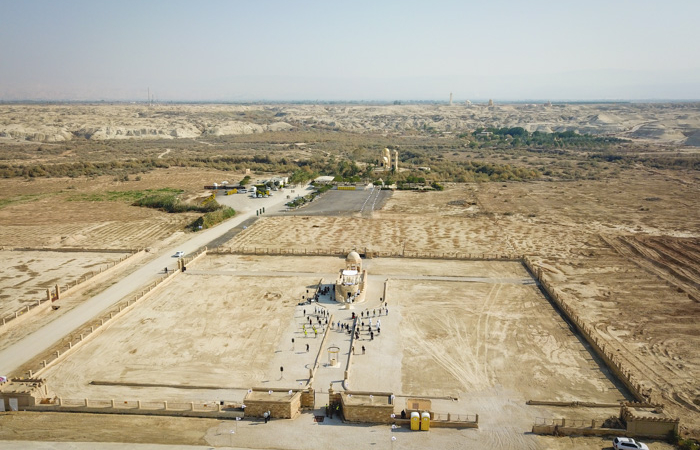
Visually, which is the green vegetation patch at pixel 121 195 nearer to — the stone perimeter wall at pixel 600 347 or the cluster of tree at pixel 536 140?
the stone perimeter wall at pixel 600 347

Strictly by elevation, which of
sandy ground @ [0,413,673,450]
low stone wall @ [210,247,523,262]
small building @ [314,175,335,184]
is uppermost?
small building @ [314,175,335,184]

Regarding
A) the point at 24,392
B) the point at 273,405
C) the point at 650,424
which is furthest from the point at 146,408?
the point at 650,424

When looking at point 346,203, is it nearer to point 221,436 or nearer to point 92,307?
point 92,307

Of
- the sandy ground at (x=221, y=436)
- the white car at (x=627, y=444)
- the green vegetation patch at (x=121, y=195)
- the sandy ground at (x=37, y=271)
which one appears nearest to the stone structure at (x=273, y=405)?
the sandy ground at (x=221, y=436)

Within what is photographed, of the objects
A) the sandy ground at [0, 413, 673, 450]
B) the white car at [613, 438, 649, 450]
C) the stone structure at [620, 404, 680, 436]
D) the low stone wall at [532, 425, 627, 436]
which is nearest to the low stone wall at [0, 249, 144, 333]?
the sandy ground at [0, 413, 673, 450]

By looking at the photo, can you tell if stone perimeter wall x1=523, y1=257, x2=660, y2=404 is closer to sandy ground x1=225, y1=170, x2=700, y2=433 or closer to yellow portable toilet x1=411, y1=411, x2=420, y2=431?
sandy ground x1=225, y1=170, x2=700, y2=433
